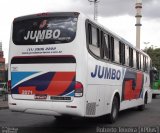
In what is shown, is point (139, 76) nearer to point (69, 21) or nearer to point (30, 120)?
point (30, 120)

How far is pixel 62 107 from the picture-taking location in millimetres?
10750

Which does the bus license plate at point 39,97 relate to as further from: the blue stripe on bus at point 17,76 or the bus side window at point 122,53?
the bus side window at point 122,53

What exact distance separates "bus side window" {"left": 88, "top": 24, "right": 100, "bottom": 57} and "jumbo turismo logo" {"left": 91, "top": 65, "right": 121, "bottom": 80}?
18.9 inches

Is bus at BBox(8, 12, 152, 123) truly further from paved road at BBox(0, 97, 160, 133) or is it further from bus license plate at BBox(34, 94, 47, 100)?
paved road at BBox(0, 97, 160, 133)

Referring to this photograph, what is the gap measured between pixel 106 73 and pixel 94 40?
151cm

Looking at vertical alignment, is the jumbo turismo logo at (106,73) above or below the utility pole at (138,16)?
below

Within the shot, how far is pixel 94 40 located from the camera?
11.6 meters

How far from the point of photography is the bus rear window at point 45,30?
11.1 m

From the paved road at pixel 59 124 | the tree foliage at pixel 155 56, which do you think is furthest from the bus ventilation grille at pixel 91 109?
the tree foliage at pixel 155 56

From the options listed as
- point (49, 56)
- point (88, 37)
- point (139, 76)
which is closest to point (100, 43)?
point (88, 37)

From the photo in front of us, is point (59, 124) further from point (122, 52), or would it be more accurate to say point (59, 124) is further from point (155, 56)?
point (155, 56)

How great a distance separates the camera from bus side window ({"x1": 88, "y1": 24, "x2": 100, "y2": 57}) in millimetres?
11359

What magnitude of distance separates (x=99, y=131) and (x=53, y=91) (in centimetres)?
201

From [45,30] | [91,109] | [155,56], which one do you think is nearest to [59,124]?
[91,109]
